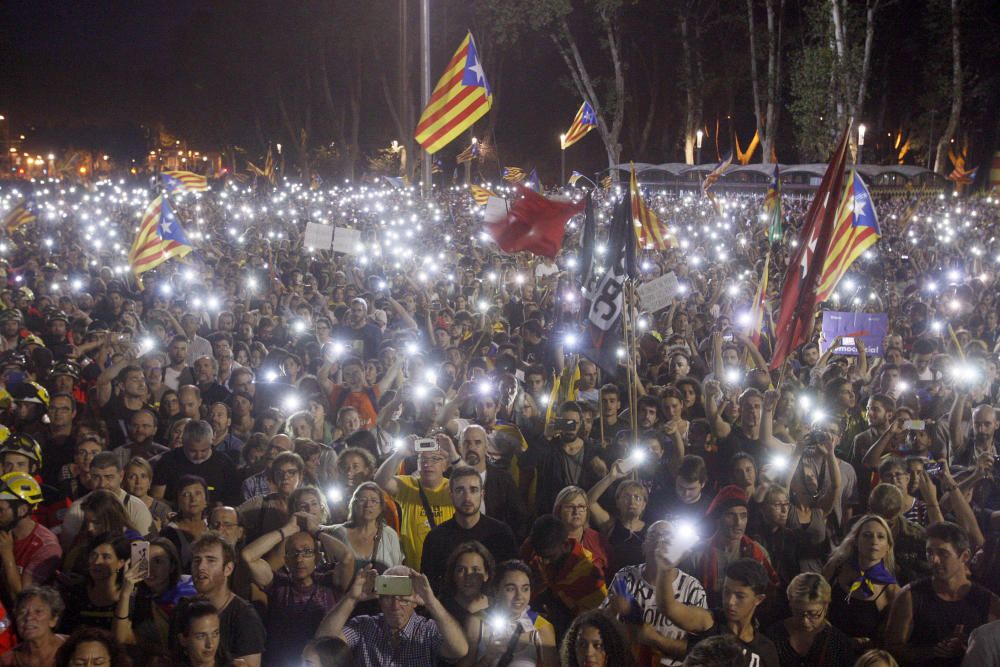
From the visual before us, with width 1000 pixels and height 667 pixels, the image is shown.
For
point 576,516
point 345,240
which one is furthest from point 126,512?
point 345,240

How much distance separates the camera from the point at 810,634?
4453mm

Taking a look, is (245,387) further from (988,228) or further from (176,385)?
(988,228)

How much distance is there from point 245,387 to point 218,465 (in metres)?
1.86

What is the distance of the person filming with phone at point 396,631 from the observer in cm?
439

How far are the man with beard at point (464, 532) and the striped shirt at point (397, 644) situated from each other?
0.84 metres

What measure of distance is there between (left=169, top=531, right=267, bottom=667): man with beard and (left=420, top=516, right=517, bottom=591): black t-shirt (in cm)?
106

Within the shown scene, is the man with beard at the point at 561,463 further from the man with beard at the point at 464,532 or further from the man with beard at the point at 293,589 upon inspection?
the man with beard at the point at 293,589

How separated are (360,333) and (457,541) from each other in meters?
6.03

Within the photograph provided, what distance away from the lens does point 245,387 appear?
8.50m

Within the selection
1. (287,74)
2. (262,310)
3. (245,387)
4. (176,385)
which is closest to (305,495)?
(245,387)

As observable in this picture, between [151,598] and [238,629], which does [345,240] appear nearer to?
[151,598]

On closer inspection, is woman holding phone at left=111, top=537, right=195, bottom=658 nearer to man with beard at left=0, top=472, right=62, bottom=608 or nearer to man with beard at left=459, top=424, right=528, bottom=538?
man with beard at left=0, top=472, right=62, bottom=608

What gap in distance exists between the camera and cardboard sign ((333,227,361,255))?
41.7 feet

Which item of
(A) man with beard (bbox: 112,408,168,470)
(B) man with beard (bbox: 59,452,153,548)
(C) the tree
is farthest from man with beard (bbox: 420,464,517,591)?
(C) the tree
